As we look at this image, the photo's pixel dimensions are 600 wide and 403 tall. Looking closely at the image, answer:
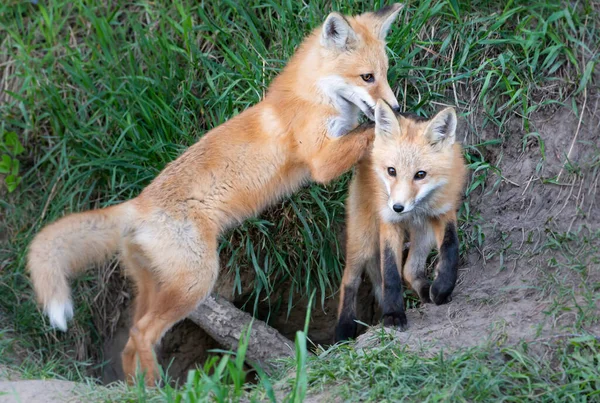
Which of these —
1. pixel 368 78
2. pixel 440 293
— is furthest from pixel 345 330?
pixel 368 78

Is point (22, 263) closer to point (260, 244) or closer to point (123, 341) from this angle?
point (123, 341)

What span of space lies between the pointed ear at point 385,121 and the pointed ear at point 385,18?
87 centimetres

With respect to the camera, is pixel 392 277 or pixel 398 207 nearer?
pixel 398 207

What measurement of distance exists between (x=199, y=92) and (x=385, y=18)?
1.55 meters

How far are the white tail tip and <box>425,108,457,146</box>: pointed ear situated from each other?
6.96ft

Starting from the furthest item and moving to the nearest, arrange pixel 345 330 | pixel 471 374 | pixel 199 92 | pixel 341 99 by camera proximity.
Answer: pixel 199 92 < pixel 341 99 < pixel 345 330 < pixel 471 374

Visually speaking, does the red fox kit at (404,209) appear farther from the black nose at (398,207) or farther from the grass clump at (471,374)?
the grass clump at (471,374)

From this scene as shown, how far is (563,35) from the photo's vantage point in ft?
14.9

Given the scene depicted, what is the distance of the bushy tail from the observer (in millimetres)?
3766

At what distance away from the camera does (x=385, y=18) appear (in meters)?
4.54

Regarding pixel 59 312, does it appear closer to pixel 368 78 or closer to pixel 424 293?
pixel 424 293

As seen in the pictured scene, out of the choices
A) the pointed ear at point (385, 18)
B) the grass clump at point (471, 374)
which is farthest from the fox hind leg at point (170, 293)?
the pointed ear at point (385, 18)

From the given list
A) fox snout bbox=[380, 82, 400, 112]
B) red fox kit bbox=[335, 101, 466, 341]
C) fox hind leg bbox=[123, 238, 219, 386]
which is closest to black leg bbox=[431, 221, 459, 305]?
red fox kit bbox=[335, 101, 466, 341]

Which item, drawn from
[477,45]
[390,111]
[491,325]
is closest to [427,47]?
[477,45]
